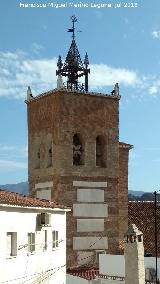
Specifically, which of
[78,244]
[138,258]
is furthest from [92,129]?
[138,258]

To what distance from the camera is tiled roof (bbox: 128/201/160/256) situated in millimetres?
36250

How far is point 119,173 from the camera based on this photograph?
36.7m

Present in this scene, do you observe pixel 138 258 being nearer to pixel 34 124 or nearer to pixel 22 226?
pixel 22 226

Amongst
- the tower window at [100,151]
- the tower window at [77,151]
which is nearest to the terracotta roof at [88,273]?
the tower window at [77,151]

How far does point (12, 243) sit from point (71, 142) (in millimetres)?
13024

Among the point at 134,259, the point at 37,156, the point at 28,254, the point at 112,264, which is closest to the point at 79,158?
the point at 37,156

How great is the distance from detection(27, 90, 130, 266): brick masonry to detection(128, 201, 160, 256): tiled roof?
53.5 inches

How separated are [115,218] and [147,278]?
4.68 metres

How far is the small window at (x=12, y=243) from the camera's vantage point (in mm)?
20625

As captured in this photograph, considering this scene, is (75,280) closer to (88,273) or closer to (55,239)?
(88,273)

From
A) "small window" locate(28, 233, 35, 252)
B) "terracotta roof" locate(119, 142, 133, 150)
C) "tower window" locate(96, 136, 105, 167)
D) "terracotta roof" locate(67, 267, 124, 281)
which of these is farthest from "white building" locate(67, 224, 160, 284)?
"terracotta roof" locate(119, 142, 133, 150)

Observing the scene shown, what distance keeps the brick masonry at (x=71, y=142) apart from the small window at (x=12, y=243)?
38.3 feet

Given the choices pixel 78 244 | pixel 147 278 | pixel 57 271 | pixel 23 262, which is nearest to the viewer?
pixel 23 262

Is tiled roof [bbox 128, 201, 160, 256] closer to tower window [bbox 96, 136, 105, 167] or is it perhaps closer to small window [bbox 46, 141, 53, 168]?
tower window [bbox 96, 136, 105, 167]
